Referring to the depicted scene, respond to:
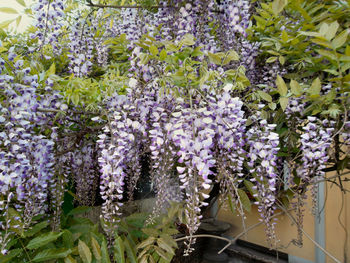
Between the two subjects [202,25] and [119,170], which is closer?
[119,170]

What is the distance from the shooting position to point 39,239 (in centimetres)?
129

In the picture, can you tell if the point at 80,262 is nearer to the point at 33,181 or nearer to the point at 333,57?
the point at 33,181

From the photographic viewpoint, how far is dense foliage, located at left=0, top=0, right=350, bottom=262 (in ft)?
3.39

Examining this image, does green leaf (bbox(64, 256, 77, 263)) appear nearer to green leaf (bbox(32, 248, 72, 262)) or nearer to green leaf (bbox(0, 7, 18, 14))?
green leaf (bbox(32, 248, 72, 262))

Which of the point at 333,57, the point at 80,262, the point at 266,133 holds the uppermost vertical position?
the point at 333,57

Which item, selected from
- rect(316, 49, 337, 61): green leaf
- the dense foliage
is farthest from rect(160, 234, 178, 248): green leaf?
rect(316, 49, 337, 61): green leaf

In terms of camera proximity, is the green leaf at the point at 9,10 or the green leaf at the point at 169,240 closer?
the green leaf at the point at 9,10

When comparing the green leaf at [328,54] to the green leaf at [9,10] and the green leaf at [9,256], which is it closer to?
the green leaf at [9,10]

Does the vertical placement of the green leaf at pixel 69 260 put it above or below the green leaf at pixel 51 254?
below

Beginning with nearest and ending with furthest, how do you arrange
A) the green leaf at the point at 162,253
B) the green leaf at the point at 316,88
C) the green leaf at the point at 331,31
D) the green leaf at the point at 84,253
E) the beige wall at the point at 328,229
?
the green leaf at the point at 331,31, the green leaf at the point at 316,88, the green leaf at the point at 84,253, the green leaf at the point at 162,253, the beige wall at the point at 328,229

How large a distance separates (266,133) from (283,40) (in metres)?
0.43

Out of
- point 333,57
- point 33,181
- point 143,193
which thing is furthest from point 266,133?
point 143,193

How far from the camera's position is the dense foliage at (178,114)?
3.39 ft

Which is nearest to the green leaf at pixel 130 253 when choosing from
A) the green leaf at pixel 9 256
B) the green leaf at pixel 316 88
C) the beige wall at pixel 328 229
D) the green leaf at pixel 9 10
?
the green leaf at pixel 9 256
